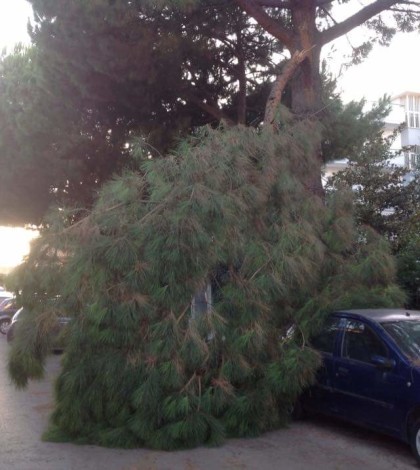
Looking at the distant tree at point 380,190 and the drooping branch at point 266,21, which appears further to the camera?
the distant tree at point 380,190

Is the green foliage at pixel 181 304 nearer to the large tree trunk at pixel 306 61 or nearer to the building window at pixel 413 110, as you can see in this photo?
the large tree trunk at pixel 306 61

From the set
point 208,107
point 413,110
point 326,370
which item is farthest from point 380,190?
point 413,110

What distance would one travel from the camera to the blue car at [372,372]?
7.30 metres

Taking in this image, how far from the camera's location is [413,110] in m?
40.2

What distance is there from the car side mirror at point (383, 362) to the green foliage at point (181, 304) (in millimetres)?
831

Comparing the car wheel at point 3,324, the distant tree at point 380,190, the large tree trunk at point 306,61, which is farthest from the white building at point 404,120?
the car wheel at point 3,324

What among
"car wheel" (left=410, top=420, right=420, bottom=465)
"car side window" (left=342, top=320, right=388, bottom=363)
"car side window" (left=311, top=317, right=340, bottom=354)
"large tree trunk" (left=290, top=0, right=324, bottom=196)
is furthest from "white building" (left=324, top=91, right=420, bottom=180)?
"car wheel" (left=410, top=420, right=420, bottom=465)

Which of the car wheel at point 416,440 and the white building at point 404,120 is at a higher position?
the white building at point 404,120

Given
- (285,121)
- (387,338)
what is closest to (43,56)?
(285,121)

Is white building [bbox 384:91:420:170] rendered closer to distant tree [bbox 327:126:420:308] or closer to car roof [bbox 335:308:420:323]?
distant tree [bbox 327:126:420:308]

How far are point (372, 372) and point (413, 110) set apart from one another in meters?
35.1

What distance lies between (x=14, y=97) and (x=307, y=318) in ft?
49.4

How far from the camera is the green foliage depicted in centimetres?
764

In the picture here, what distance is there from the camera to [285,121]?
1062cm
